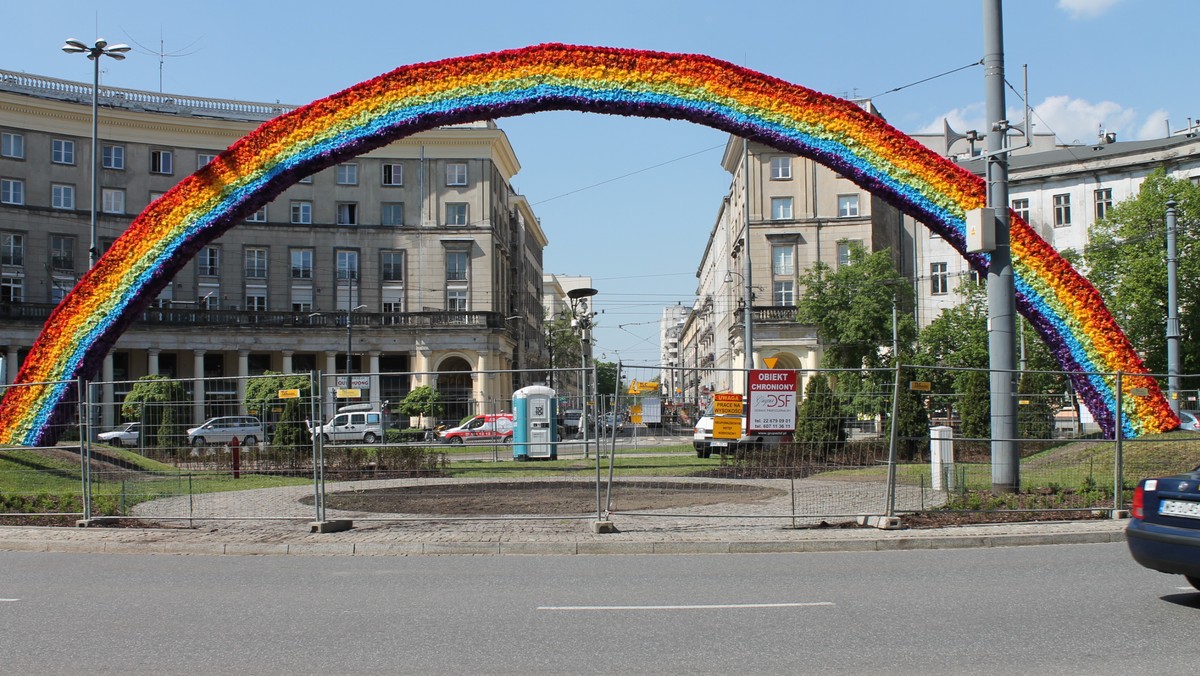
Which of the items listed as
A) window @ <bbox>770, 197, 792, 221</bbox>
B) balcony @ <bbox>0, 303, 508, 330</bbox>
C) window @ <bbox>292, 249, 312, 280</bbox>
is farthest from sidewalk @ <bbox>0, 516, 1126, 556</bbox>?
window @ <bbox>292, 249, 312, 280</bbox>

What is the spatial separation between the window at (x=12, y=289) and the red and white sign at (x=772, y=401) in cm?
5628

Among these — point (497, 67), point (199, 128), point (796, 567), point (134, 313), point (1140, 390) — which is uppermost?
point (199, 128)

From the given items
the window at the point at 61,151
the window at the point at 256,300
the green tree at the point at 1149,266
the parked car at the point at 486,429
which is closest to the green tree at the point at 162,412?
the parked car at the point at 486,429

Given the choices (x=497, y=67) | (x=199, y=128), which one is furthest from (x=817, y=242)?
(x=497, y=67)

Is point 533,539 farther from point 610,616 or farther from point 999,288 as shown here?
Answer: point 999,288

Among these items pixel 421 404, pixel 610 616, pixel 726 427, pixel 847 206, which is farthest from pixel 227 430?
pixel 847 206

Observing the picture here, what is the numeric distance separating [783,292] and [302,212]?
102 feet

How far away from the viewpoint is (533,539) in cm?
1242

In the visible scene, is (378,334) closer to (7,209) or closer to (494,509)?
(7,209)

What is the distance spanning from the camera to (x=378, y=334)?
215ft

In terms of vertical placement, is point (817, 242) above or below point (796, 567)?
above

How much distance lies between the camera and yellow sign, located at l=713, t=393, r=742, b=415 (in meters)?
13.7

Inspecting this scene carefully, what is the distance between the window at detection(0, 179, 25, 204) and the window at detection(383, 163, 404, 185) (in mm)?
20681

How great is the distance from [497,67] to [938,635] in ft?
52.1
